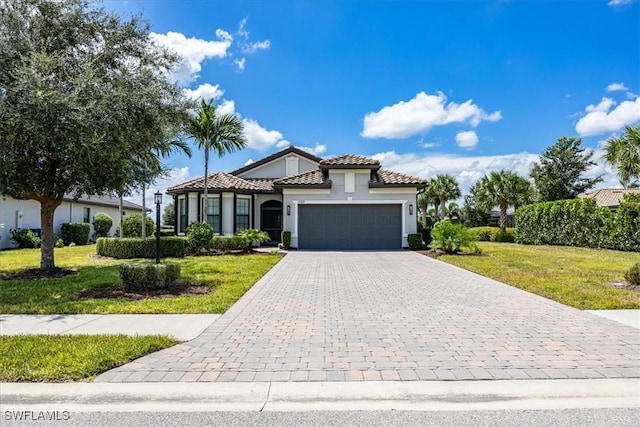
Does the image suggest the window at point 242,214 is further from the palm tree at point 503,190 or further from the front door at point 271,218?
the palm tree at point 503,190

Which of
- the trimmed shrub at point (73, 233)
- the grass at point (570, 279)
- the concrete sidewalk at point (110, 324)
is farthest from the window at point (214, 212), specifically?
the concrete sidewalk at point (110, 324)

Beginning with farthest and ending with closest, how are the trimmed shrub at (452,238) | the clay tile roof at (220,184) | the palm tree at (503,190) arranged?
1. the palm tree at (503,190)
2. the clay tile roof at (220,184)
3. the trimmed shrub at (452,238)

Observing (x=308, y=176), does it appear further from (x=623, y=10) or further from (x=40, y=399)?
(x=40, y=399)

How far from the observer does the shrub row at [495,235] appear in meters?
30.5

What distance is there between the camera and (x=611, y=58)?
41.4 feet

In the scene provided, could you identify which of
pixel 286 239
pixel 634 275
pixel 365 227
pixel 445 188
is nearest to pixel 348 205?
pixel 365 227

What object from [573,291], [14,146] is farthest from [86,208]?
[573,291]

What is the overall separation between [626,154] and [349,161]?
11.6m

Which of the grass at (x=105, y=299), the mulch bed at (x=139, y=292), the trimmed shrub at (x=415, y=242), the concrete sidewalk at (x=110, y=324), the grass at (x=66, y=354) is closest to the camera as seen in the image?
the grass at (x=66, y=354)

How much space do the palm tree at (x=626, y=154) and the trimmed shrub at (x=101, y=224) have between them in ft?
96.4

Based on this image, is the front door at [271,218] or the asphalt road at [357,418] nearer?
the asphalt road at [357,418]

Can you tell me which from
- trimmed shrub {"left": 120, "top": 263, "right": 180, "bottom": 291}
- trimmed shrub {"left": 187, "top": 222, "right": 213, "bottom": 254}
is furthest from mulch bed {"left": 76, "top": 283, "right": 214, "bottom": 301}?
trimmed shrub {"left": 187, "top": 222, "right": 213, "bottom": 254}

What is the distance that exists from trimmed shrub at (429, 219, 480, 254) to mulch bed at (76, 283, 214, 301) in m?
12.2

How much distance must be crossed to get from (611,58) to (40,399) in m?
16.3
